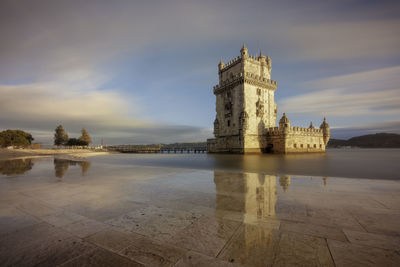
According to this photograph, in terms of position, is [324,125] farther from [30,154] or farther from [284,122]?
[30,154]

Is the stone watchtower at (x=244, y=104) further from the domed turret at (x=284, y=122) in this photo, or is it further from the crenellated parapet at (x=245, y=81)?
the domed turret at (x=284, y=122)

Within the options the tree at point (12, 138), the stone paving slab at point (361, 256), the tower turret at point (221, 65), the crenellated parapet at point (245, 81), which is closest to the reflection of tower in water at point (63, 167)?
the stone paving slab at point (361, 256)

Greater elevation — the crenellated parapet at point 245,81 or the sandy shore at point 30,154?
the crenellated parapet at point 245,81

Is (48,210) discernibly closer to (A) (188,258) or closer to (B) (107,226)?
(B) (107,226)

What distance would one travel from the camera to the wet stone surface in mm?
2178

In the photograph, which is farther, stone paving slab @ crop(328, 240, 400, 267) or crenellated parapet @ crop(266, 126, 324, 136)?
crenellated parapet @ crop(266, 126, 324, 136)

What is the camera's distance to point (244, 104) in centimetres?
3484

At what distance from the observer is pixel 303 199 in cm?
467

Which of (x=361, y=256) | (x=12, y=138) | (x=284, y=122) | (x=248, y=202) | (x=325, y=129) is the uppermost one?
(x=284, y=122)

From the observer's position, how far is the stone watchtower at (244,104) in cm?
3503

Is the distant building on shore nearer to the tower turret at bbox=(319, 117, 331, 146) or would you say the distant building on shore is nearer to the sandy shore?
the tower turret at bbox=(319, 117, 331, 146)

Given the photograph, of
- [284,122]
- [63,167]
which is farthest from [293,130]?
[63,167]

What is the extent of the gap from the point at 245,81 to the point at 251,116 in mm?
7330

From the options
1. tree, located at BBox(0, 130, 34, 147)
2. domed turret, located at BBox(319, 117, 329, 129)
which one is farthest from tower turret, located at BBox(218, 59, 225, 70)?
tree, located at BBox(0, 130, 34, 147)
